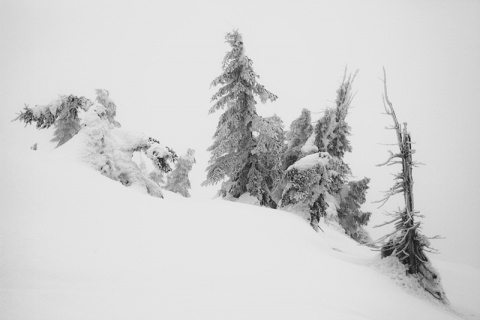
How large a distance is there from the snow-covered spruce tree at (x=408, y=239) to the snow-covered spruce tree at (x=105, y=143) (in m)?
7.66

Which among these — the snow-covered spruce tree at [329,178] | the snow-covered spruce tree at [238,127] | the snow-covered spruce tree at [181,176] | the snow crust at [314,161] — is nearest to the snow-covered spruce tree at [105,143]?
the snow-covered spruce tree at [238,127]

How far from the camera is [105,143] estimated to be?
872 centimetres

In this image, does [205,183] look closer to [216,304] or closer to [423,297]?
[423,297]

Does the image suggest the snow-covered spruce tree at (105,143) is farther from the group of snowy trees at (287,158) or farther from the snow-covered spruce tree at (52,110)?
the group of snowy trees at (287,158)

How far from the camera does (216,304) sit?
112 inches

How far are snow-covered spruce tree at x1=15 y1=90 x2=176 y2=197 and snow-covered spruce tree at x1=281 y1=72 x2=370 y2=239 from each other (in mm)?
6091

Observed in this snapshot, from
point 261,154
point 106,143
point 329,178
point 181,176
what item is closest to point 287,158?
point 261,154

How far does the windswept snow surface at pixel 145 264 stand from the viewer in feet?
7.80

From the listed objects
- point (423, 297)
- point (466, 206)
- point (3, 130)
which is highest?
point (466, 206)

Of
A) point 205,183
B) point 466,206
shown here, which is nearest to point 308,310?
point 205,183

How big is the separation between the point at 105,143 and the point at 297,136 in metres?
12.3

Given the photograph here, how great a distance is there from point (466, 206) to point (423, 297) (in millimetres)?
168185

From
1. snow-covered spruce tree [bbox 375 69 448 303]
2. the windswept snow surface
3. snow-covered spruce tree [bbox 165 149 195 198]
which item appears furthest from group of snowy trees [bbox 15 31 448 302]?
snow-covered spruce tree [bbox 165 149 195 198]

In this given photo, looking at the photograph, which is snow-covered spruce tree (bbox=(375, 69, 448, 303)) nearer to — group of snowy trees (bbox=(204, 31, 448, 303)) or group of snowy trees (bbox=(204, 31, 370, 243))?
group of snowy trees (bbox=(204, 31, 448, 303))
